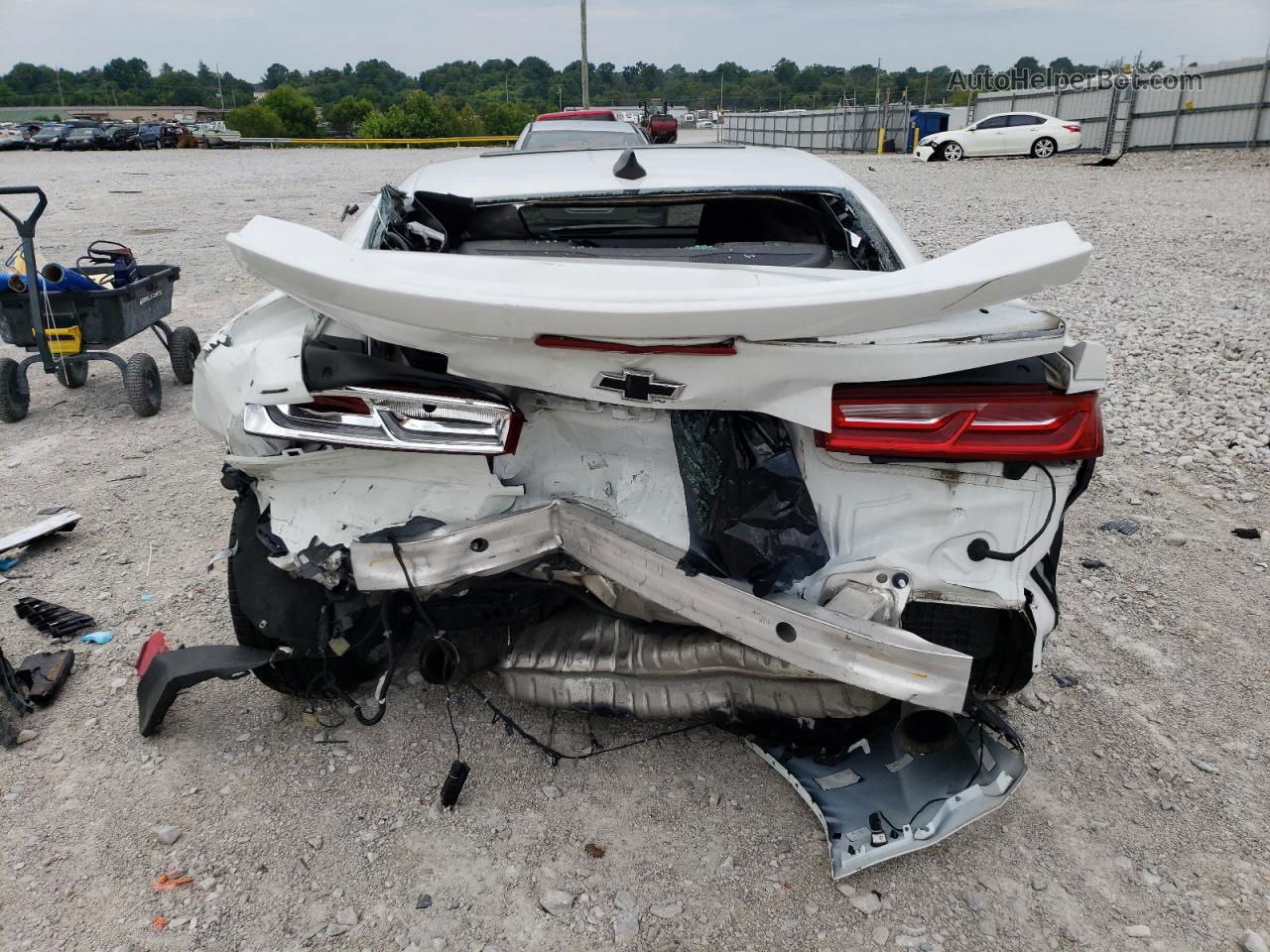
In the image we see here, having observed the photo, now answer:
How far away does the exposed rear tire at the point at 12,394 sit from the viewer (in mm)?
5203

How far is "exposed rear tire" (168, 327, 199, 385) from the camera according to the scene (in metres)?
5.99

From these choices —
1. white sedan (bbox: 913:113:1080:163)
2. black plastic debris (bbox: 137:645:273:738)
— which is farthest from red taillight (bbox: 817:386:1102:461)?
white sedan (bbox: 913:113:1080:163)

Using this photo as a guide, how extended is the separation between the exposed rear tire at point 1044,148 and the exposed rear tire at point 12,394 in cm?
2292

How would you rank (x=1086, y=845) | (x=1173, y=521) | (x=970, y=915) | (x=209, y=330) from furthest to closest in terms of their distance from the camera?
(x=209, y=330) → (x=1173, y=521) → (x=1086, y=845) → (x=970, y=915)

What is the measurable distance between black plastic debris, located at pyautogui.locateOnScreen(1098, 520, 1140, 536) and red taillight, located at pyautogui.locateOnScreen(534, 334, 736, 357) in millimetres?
2820

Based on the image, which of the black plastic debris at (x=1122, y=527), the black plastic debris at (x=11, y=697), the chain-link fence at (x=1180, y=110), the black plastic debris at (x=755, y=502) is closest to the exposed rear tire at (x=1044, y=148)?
the chain-link fence at (x=1180, y=110)

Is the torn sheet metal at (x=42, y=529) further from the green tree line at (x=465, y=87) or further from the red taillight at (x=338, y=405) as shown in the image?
the green tree line at (x=465, y=87)

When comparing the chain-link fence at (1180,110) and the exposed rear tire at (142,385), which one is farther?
the chain-link fence at (1180,110)

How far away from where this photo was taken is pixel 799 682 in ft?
7.67

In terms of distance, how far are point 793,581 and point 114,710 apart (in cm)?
214

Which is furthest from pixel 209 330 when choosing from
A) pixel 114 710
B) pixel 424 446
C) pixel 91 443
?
pixel 424 446

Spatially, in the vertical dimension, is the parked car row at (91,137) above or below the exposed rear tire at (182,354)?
above

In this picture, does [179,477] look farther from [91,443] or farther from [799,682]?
[799,682]
